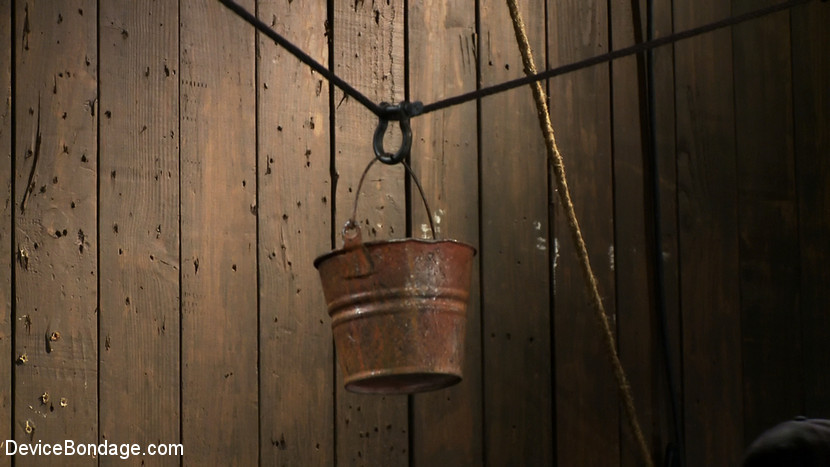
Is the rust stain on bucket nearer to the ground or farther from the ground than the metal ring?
nearer to the ground

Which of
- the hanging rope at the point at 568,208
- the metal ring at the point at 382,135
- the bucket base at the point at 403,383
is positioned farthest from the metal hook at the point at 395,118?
the hanging rope at the point at 568,208

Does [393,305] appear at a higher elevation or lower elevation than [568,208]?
lower

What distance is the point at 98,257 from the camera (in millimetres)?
2525

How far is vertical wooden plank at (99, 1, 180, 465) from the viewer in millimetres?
2510

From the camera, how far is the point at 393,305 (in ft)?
6.11

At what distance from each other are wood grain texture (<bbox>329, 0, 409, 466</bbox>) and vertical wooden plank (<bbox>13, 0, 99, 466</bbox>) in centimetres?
55

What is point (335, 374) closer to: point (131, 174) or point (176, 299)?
point (176, 299)

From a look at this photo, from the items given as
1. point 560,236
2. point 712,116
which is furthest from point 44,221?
point 712,116

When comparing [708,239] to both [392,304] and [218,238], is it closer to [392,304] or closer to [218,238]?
[218,238]

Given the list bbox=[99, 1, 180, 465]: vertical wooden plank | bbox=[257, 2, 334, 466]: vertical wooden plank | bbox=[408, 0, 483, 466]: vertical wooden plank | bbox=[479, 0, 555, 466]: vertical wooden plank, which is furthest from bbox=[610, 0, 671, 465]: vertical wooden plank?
bbox=[99, 1, 180, 465]: vertical wooden plank

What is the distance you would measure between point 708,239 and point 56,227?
63.4 inches

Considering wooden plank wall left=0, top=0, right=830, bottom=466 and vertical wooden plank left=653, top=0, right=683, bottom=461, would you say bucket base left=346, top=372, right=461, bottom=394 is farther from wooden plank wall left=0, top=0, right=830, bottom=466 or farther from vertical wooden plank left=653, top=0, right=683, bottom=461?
vertical wooden plank left=653, top=0, right=683, bottom=461

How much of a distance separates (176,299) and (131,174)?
0.93 ft

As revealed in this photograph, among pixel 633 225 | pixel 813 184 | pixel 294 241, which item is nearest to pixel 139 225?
pixel 294 241
